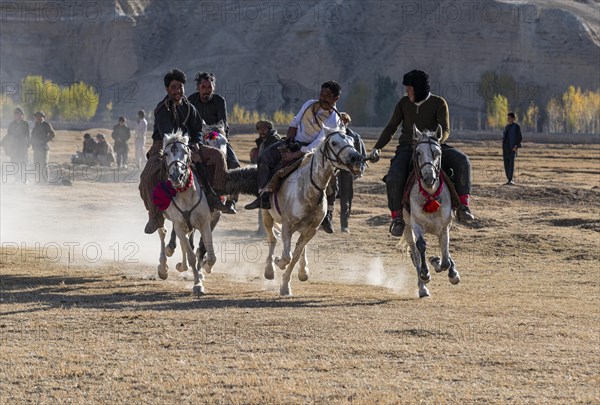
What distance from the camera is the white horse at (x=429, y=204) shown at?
1541 centimetres

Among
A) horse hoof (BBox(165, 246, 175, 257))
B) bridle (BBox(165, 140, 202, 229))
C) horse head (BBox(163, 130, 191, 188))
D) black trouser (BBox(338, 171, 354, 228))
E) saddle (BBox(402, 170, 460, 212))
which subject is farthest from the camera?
black trouser (BBox(338, 171, 354, 228))

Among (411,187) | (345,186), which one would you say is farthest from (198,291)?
(345,186)

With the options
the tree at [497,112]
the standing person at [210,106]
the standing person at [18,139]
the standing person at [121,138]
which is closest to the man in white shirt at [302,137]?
the standing person at [210,106]

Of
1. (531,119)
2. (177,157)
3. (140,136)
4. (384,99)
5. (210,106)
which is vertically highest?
(384,99)

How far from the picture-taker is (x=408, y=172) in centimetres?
1634

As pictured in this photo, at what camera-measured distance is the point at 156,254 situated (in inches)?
866

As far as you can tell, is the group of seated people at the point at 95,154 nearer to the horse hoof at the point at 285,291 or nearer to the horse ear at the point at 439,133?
the horse hoof at the point at 285,291

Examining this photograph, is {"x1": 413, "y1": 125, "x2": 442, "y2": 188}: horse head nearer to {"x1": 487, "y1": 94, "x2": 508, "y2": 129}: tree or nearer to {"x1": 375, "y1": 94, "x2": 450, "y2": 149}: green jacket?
{"x1": 375, "y1": 94, "x2": 450, "y2": 149}: green jacket

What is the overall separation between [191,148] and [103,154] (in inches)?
1090

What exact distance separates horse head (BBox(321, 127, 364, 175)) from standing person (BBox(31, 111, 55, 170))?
20.3m

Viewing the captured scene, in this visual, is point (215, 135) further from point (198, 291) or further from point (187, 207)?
point (198, 291)

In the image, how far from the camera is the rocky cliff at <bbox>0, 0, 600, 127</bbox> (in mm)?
143000

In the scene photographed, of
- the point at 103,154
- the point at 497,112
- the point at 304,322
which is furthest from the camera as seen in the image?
the point at 497,112

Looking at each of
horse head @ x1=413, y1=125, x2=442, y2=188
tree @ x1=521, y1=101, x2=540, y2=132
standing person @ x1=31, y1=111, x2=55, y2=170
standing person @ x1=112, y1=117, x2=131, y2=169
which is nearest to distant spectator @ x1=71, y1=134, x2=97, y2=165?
standing person @ x1=112, y1=117, x2=131, y2=169
